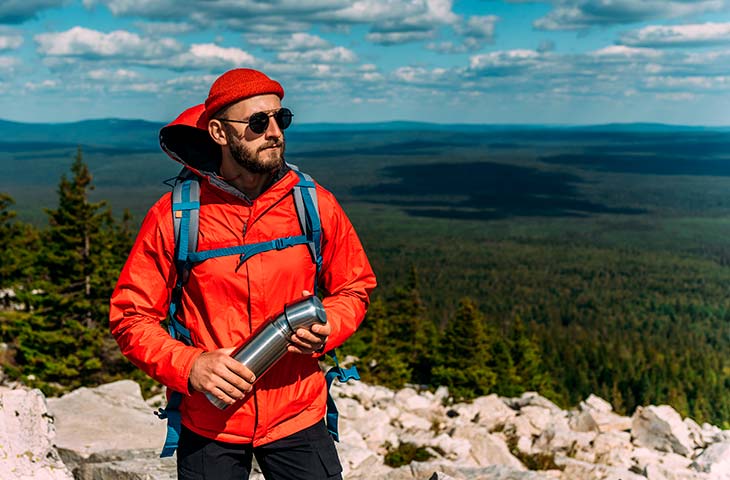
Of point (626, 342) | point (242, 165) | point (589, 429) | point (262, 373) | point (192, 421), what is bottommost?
point (626, 342)

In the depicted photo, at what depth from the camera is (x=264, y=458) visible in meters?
4.07

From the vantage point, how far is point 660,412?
15.1 m

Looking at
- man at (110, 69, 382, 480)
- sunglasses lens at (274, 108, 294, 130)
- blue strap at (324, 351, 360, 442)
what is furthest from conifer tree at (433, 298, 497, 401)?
sunglasses lens at (274, 108, 294, 130)

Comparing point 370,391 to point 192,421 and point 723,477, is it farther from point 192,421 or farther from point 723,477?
point 192,421

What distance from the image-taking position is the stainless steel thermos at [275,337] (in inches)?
147

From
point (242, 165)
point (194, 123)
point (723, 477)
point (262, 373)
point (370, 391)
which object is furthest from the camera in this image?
point (370, 391)

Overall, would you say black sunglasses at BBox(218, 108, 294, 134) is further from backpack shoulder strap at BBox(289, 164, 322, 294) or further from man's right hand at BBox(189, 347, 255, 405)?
man's right hand at BBox(189, 347, 255, 405)

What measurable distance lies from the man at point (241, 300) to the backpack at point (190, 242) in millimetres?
37

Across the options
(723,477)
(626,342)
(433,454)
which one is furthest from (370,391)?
(626,342)

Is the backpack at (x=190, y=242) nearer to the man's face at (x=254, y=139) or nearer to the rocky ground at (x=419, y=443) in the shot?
the man's face at (x=254, y=139)

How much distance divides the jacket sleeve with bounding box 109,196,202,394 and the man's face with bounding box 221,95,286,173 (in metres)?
0.54

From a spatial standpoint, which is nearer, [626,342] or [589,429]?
[589,429]

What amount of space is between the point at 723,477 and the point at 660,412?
540 cm

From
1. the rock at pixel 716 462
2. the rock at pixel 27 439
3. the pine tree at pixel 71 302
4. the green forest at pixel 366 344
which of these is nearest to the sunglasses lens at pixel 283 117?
the rock at pixel 27 439
